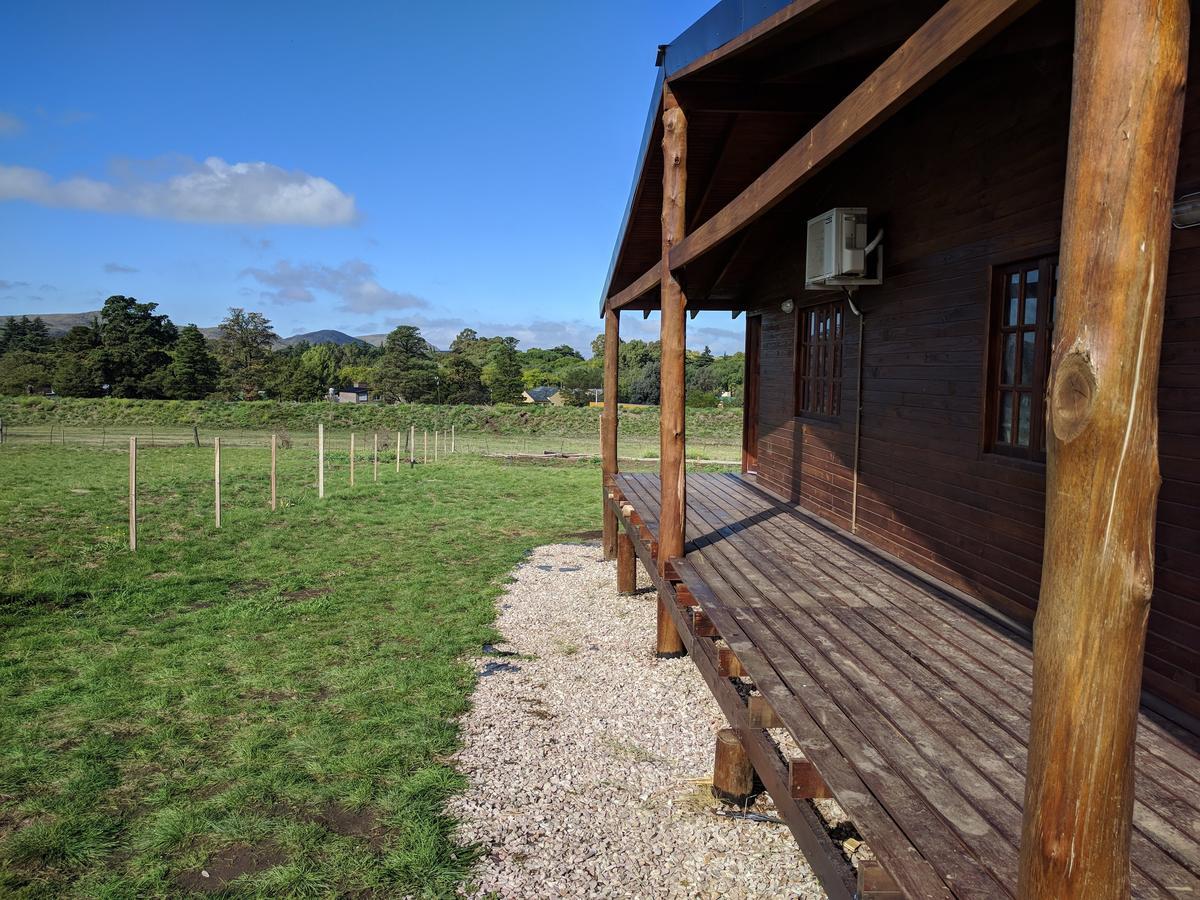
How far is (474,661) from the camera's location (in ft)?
20.5

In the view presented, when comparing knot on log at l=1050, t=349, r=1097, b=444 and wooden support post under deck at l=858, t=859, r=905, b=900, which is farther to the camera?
wooden support post under deck at l=858, t=859, r=905, b=900

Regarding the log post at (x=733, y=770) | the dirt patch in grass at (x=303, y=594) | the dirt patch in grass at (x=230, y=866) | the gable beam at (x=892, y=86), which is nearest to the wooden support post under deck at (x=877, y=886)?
the log post at (x=733, y=770)

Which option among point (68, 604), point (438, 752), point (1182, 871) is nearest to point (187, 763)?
point (438, 752)

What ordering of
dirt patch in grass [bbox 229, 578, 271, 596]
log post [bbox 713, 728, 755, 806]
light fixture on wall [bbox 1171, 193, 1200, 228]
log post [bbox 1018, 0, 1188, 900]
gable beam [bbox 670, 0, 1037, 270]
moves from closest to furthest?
log post [bbox 1018, 0, 1188, 900] → gable beam [bbox 670, 0, 1037, 270] → light fixture on wall [bbox 1171, 193, 1200, 228] → log post [bbox 713, 728, 755, 806] → dirt patch in grass [bbox 229, 578, 271, 596]

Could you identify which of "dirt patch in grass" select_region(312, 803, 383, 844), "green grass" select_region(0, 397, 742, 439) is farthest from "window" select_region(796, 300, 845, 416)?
"green grass" select_region(0, 397, 742, 439)

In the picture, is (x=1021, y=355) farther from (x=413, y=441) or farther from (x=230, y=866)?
(x=413, y=441)

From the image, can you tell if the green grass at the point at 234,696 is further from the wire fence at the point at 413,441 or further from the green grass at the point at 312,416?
the green grass at the point at 312,416

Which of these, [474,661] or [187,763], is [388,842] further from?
[474,661]

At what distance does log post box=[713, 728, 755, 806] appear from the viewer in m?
3.93

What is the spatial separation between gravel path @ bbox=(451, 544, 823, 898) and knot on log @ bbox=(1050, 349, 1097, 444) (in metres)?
2.70

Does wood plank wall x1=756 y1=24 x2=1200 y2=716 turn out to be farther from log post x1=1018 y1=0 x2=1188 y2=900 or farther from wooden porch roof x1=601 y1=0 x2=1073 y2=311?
log post x1=1018 y1=0 x2=1188 y2=900

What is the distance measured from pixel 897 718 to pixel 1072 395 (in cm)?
171

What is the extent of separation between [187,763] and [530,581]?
4.92 metres

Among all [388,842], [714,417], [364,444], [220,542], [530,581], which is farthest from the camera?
[714,417]
